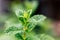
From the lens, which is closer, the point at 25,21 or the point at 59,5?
the point at 25,21

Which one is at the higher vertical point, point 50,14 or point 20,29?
point 20,29

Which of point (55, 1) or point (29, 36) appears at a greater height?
point (29, 36)

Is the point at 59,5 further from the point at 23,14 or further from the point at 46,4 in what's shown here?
the point at 23,14

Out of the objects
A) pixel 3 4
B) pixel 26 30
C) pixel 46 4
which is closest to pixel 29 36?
pixel 26 30

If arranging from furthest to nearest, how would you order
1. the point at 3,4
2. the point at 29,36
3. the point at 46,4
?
the point at 46,4
the point at 3,4
the point at 29,36

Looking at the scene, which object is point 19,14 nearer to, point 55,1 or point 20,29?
point 20,29

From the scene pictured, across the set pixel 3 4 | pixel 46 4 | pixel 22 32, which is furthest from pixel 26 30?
pixel 46 4

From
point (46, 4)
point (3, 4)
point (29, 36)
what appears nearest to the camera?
point (29, 36)

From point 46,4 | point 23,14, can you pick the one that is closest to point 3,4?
point 46,4

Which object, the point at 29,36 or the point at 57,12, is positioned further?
the point at 57,12
